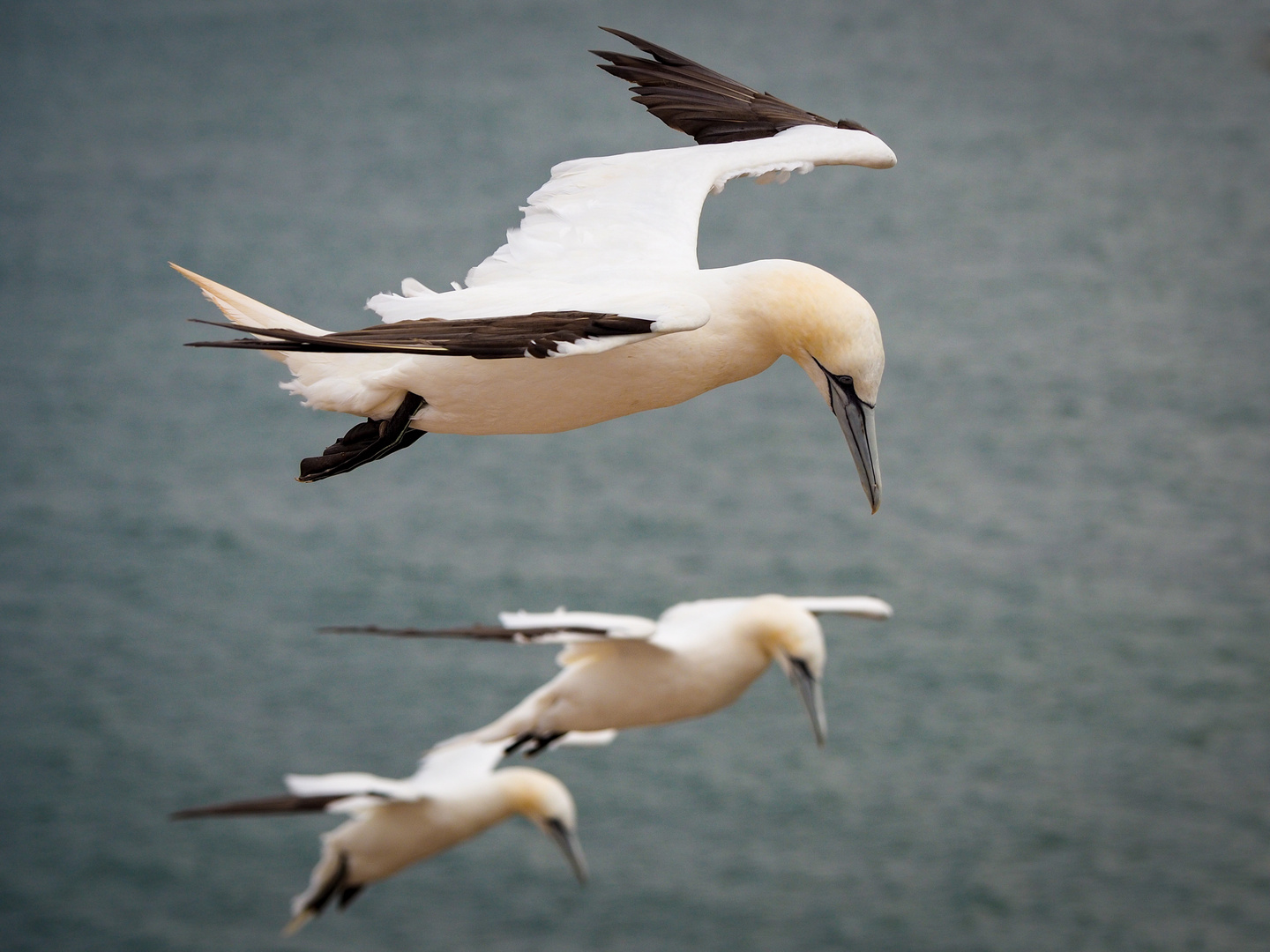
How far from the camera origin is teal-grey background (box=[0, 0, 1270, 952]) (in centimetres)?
891

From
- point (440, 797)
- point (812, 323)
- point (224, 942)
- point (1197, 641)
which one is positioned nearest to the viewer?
point (812, 323)

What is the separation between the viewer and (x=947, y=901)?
342 inches

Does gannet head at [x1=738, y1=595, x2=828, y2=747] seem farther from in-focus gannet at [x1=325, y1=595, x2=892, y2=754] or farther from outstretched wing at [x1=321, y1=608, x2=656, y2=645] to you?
outstretched wing at [x1=321, y1=608, x2=656, y2=645]

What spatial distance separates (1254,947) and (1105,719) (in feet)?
5.17

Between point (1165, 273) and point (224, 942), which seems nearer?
point (224, 942)

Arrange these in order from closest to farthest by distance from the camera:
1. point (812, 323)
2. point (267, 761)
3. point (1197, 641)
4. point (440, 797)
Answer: point (812, 323)
point (440, 797)
point (267, 761)
point (1197, 641)

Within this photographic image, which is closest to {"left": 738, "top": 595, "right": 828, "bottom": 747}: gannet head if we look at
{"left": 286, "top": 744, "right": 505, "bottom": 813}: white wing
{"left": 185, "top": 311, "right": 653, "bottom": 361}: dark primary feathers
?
{"left": 286, "top": 744, "right": 505, "bottom": 813}: white wing

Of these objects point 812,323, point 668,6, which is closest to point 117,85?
point 668,6

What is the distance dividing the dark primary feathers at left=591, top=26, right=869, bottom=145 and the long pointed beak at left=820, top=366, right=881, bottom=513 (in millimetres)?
952

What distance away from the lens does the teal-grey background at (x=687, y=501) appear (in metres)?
8.91

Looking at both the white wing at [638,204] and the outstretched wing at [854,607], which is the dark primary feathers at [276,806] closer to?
the outstretched wing at [854,607]

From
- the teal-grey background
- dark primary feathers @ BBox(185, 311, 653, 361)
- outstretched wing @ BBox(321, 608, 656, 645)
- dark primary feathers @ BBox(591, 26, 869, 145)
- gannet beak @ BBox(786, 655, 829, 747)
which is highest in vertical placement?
dark primary feathers @ BBox(591, 26, 869, 145)

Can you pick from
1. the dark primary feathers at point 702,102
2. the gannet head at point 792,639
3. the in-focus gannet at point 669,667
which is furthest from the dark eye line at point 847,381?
the gannet head at point 792,639

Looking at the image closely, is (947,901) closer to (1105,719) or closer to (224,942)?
(1105,719)
